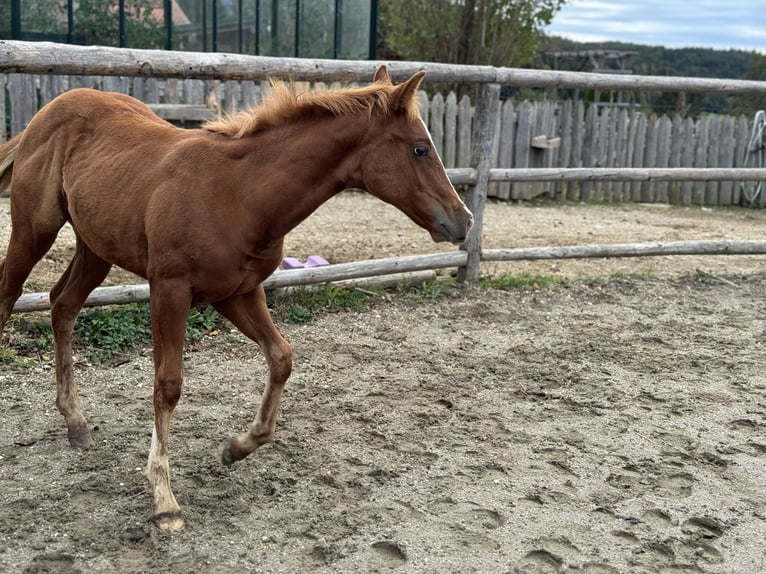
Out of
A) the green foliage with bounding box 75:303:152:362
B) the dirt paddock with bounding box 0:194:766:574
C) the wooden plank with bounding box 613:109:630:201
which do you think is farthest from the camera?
the wooden plank with bounding box 613:109:630:201

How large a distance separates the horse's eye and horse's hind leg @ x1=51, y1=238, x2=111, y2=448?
5.67ft

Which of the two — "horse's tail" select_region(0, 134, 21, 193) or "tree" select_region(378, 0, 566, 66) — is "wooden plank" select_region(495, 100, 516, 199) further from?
"horse's tail" select_region(0, 134, 21, 193)

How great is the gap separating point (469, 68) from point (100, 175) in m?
3.61

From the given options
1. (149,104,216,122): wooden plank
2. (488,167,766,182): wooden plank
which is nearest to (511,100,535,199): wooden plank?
(488,167,766,182): wooden plank

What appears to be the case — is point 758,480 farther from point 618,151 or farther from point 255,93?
point 618,151

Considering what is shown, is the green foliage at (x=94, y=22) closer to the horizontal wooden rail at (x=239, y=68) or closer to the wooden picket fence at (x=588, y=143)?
the wooden picket fence at (x=588, y=143)

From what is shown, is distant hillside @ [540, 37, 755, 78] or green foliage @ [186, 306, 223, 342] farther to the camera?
distant hillside @ [540, 37, 755, 78]

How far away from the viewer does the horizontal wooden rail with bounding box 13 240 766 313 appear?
4.86 metres

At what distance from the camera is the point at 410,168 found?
305 centimetres

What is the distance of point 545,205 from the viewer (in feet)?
38.7

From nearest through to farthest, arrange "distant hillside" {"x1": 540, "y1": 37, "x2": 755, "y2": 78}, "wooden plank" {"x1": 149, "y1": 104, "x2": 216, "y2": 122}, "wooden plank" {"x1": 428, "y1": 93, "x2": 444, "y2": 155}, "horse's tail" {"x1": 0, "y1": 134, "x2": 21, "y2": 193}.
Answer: "horse's tail" {"x1": 0, "y1": 134, "x2": 21, "y2": 193} < "wooden plank" {"x1": 149, "y1": 104, "x2": 216, "y2": 122} < "wooden plank" {"x1": 428, "y1": 93, "x2": 444, "y2": 155} < "distant hillside" {"x1": 540, "y1": 37, "x2": 755, "y2": 78}

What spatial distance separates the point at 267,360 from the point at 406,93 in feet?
4.10

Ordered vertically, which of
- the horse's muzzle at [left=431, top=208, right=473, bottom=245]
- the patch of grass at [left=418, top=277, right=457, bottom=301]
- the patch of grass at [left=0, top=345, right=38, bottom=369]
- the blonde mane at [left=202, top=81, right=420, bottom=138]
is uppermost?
the blonde mane at [left=202, top=81, right=420, bottom=138]

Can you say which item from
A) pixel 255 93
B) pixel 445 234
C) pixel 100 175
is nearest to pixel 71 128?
pixel 100 175
